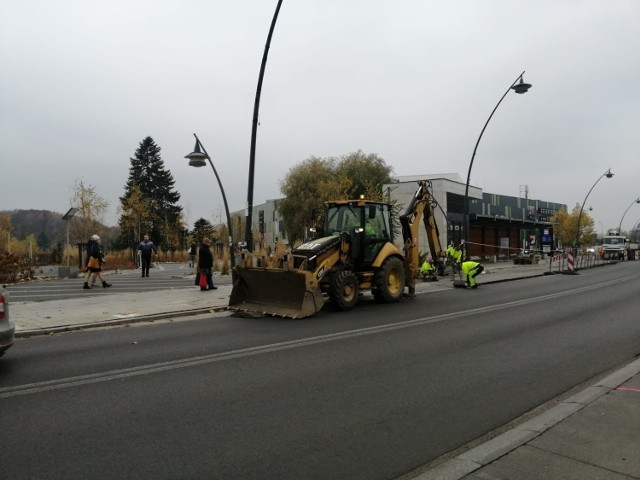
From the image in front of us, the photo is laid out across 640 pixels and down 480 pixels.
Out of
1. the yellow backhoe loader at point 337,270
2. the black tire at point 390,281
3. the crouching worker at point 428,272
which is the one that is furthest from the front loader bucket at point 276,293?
the crouching worker at point 428,272

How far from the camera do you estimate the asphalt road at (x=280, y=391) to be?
13.1ft

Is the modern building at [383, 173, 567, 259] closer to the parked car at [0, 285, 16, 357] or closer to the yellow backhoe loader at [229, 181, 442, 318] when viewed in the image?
the yellow backhoe loader at [229, 181, 442, 318]

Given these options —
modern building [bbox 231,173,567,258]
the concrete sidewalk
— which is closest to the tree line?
modern building [bbox 231,173,567,258]

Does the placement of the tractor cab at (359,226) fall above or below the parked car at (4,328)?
above

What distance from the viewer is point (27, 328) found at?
959cm

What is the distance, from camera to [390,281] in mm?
14008

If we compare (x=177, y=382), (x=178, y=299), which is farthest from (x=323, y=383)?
(x=178, y=299)

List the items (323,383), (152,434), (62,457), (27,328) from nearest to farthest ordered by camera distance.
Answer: (62,457)
(152,434)
(323,383)
(27,328)

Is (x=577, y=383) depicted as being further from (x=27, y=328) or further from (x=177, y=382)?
(x=27, y=328)

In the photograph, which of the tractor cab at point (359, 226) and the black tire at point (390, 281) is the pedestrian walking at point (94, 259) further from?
the black tire at point (390, 281)

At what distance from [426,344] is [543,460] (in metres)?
4.48

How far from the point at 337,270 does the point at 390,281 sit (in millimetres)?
2191

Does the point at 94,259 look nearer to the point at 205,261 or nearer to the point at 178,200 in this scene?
the point at 205,261

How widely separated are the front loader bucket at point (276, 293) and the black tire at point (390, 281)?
8.29 ft
